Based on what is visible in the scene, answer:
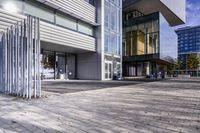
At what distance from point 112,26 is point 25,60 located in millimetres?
20420

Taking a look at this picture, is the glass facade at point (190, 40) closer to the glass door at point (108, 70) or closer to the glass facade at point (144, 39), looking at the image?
the glass facade at point (144, 39)

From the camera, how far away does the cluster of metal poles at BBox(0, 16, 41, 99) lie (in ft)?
27.3

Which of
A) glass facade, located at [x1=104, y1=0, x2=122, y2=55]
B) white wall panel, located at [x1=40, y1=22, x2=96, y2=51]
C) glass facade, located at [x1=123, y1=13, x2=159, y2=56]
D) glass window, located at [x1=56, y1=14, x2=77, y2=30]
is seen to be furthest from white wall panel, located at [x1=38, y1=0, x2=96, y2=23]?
glass facade, located at [x1=123, y1=13, x2=159, y2=56]

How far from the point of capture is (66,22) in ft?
70.3

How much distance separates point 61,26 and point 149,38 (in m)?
19.3

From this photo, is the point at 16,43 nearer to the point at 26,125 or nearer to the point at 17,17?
the point at 26,125

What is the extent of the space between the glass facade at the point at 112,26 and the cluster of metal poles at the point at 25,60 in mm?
16971

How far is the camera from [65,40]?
2014 cm

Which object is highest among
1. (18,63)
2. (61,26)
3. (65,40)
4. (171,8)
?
(171,8)

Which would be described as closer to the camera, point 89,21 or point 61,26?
point 61,26

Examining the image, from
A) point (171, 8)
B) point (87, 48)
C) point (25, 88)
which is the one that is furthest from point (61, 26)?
point (171, 8)

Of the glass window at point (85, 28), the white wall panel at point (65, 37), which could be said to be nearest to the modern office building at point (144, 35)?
the glass window at point (85, 28)

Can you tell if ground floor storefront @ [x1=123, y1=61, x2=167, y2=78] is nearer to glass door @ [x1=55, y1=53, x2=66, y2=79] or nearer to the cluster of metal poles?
glass door @ [x1=55, y1=53, x2=66, y2=79]

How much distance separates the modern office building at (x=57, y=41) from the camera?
852cm
